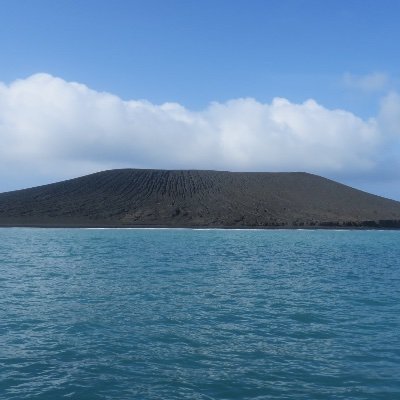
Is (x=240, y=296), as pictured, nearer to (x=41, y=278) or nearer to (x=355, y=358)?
(x=355, y=358)

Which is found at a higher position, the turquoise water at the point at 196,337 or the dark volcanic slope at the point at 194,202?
the dark volcanic slope at the point at 194,202

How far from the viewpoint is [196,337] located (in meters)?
13.4

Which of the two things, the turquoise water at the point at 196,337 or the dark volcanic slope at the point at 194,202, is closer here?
the turquoise water at the point at 196,337

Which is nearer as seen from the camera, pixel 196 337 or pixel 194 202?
pixel 196 337

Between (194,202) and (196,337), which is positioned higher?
(194,202)

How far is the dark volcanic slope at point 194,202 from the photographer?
105 meters

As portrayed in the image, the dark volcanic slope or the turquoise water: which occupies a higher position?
the dark volcanic slope

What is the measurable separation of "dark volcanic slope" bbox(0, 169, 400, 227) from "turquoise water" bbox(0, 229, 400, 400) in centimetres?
8018

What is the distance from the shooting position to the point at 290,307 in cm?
1781

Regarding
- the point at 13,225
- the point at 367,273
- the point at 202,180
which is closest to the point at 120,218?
the point at 13,225

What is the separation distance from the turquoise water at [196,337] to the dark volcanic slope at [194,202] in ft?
263

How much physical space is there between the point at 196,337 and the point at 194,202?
105m

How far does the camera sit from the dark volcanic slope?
105 metres

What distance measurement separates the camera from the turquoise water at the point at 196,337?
985 centimetres
